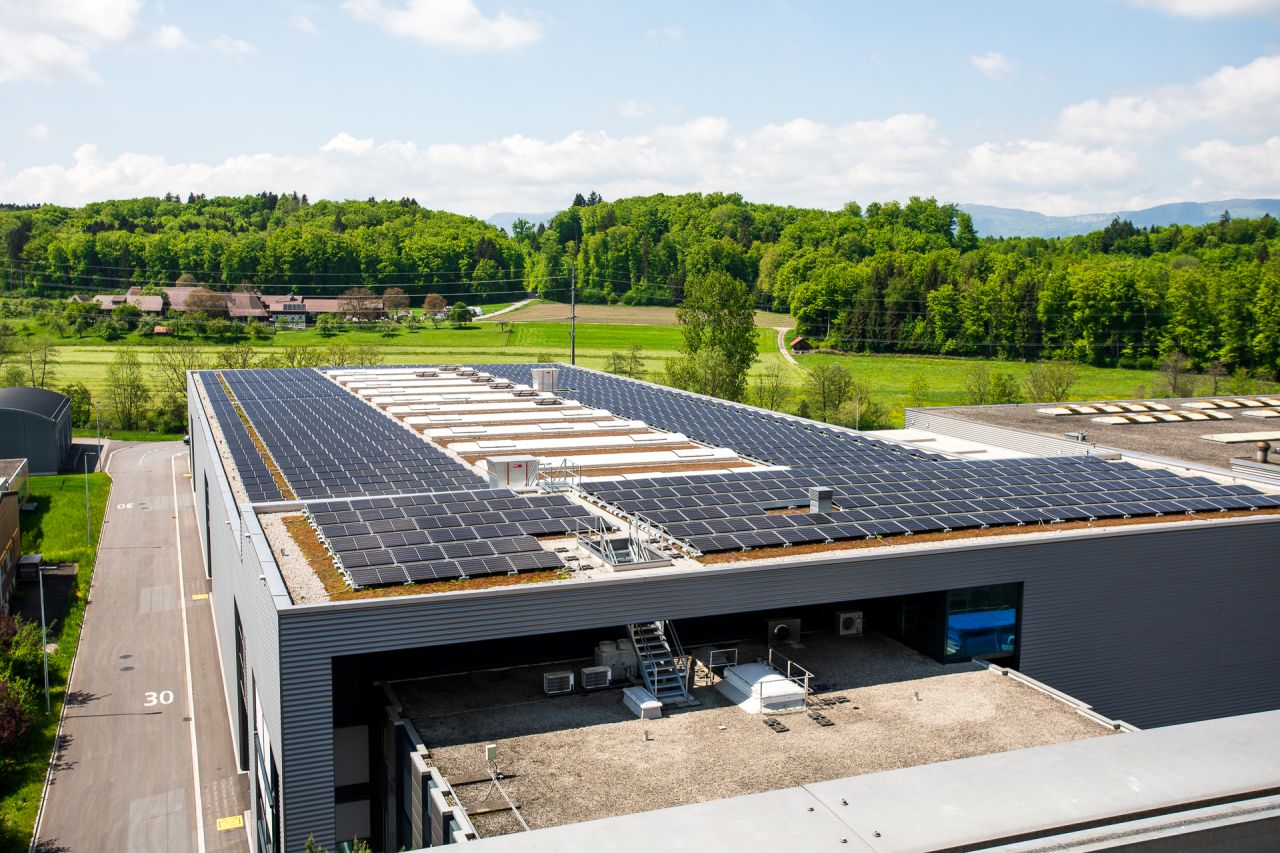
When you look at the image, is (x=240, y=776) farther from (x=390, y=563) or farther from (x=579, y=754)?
(x=579, y=754)

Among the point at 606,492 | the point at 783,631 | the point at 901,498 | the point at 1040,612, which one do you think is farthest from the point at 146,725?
the point at 1040,612

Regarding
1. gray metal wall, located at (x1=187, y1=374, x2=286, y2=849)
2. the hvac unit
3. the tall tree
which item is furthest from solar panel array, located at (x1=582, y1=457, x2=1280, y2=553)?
the tall tree

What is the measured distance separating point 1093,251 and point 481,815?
559 ft

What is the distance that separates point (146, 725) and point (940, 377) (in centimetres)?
8308

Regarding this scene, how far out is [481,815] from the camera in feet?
52.7

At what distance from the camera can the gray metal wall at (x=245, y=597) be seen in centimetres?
1836

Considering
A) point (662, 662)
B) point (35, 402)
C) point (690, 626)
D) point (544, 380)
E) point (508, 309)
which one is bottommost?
point (35, 402)

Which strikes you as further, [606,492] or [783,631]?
[606,492]

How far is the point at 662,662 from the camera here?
2138 centimetres

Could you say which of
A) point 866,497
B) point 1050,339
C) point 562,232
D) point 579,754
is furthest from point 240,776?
point 562,232

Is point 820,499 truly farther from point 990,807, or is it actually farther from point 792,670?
point 990,807

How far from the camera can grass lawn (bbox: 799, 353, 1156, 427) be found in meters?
88.2

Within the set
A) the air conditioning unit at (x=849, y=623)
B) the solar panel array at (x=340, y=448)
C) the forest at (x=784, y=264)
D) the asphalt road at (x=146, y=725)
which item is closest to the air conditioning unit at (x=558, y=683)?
the air conditioning unit at (x=849, y=623)

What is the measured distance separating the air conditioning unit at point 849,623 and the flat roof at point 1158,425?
754 inches
